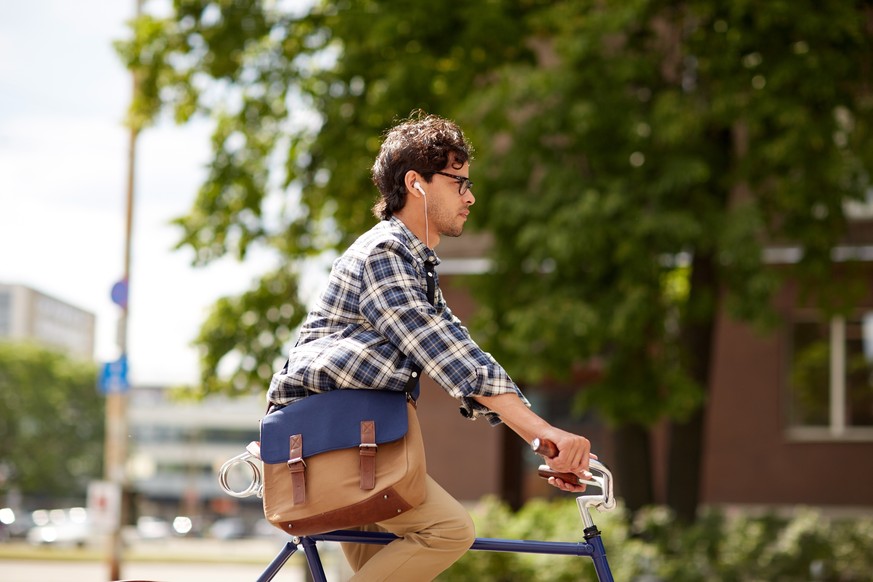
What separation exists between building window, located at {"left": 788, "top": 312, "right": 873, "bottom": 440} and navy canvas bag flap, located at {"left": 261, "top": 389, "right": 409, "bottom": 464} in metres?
17.7

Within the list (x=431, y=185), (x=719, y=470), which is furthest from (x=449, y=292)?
(x=431, y=185)

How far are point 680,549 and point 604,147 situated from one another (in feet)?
12.5

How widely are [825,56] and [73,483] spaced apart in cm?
7645

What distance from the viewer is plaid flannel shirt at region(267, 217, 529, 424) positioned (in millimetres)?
3057

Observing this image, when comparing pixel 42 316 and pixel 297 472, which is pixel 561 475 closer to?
pixel 297 472

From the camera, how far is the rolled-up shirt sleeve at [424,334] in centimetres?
305

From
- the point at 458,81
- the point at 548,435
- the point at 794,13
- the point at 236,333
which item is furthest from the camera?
the point at 236,333

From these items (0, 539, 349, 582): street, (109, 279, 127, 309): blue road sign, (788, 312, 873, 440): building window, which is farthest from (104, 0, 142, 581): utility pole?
(788, 312, 873, 440): building window

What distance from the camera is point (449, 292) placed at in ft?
69.7

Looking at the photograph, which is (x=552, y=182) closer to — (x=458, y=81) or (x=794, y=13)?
(x=458, y=81)

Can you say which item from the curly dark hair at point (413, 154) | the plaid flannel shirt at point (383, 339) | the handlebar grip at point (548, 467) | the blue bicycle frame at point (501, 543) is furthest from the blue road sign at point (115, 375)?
the handlebar grip at point (548, 467)

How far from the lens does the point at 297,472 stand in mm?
3053

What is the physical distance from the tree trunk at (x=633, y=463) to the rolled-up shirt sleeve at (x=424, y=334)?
10.3m

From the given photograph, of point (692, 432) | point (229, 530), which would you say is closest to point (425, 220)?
point (692, 432)
